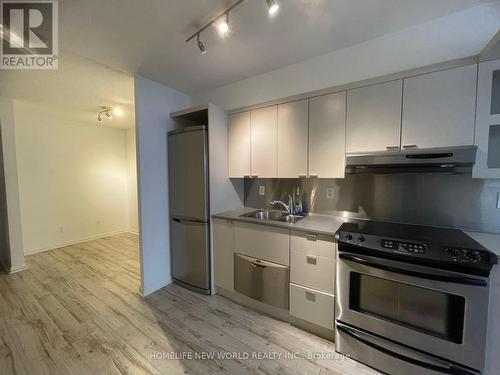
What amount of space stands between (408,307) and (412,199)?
0.92 m

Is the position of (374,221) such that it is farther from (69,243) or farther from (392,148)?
(69,243)

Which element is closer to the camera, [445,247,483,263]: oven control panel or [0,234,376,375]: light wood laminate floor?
[445,247,483,263]: oven control panel

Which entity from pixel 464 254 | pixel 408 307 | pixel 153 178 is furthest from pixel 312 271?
pixel 153 178

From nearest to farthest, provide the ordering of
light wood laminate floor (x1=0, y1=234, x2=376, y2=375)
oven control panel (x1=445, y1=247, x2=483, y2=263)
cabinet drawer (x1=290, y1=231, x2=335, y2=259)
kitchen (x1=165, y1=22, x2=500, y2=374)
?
oven control panel (x1=445, y1=247, x2=483, y2=263) → kitchen (x1=165, y1=22, x2=500, y2=374) → light wood laminate floor (x1=0, y1=234, x2=376, y2=375) → cabinet drawer (x1=290, y1=231, x2=335, y2=259)

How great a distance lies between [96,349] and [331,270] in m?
2.07

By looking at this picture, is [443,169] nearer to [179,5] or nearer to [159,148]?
[179,5]

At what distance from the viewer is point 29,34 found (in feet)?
5.23

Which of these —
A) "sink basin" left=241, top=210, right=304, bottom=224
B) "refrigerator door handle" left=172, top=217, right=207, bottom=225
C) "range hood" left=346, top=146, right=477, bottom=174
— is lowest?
"refrigerator door handle" left=172, top=217, right=207, bottom=225

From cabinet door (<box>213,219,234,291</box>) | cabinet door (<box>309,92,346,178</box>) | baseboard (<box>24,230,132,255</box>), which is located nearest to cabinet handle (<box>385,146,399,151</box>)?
cabinet door (<box>309,92,346,178</box>)

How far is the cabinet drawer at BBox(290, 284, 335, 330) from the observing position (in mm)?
1714

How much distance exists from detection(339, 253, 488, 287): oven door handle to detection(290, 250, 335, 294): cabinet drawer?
21 cm

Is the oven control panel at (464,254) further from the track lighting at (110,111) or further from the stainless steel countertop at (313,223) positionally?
the track lighting at (110,111)

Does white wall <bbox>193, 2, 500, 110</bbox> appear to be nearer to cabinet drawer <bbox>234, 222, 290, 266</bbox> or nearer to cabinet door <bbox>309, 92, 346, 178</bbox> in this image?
cabinet door <bbox>309, 92, 346, 178</bbox>

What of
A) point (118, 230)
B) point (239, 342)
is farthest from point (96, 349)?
point (118, 230)
